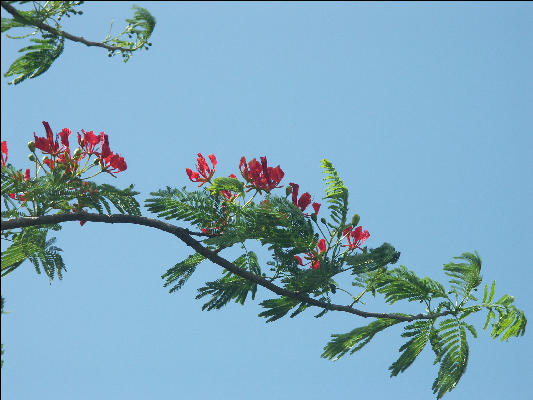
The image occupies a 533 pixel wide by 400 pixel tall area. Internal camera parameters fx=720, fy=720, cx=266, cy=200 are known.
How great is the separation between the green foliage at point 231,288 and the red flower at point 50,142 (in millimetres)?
1166

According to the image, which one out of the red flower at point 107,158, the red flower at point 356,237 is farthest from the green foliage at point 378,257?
the red flower at point 107,158

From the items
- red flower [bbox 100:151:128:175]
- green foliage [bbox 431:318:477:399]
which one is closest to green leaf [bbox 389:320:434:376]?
green foliage [bbox 431:318:477:399]

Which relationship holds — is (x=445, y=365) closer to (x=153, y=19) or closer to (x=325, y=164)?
(x=325, y=164)

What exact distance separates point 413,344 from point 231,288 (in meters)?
1.20

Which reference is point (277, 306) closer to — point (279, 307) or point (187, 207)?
point (279, 307)

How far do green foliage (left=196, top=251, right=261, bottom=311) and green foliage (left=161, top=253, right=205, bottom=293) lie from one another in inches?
7.1

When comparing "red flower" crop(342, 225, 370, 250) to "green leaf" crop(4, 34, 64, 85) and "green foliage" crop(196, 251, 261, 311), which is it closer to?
"green foliage" crop(196, 251, 261, 311)

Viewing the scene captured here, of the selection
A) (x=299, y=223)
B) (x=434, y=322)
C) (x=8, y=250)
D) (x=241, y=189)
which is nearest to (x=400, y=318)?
(x=434, y=322)

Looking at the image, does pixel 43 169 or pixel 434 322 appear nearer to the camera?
pixel 43 169

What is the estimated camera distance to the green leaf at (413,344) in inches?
175

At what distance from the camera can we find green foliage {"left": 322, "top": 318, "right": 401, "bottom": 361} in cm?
447

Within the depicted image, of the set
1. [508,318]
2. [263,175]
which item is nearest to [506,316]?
[508,318]

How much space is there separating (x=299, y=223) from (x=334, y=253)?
29cm

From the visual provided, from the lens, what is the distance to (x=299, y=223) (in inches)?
160
